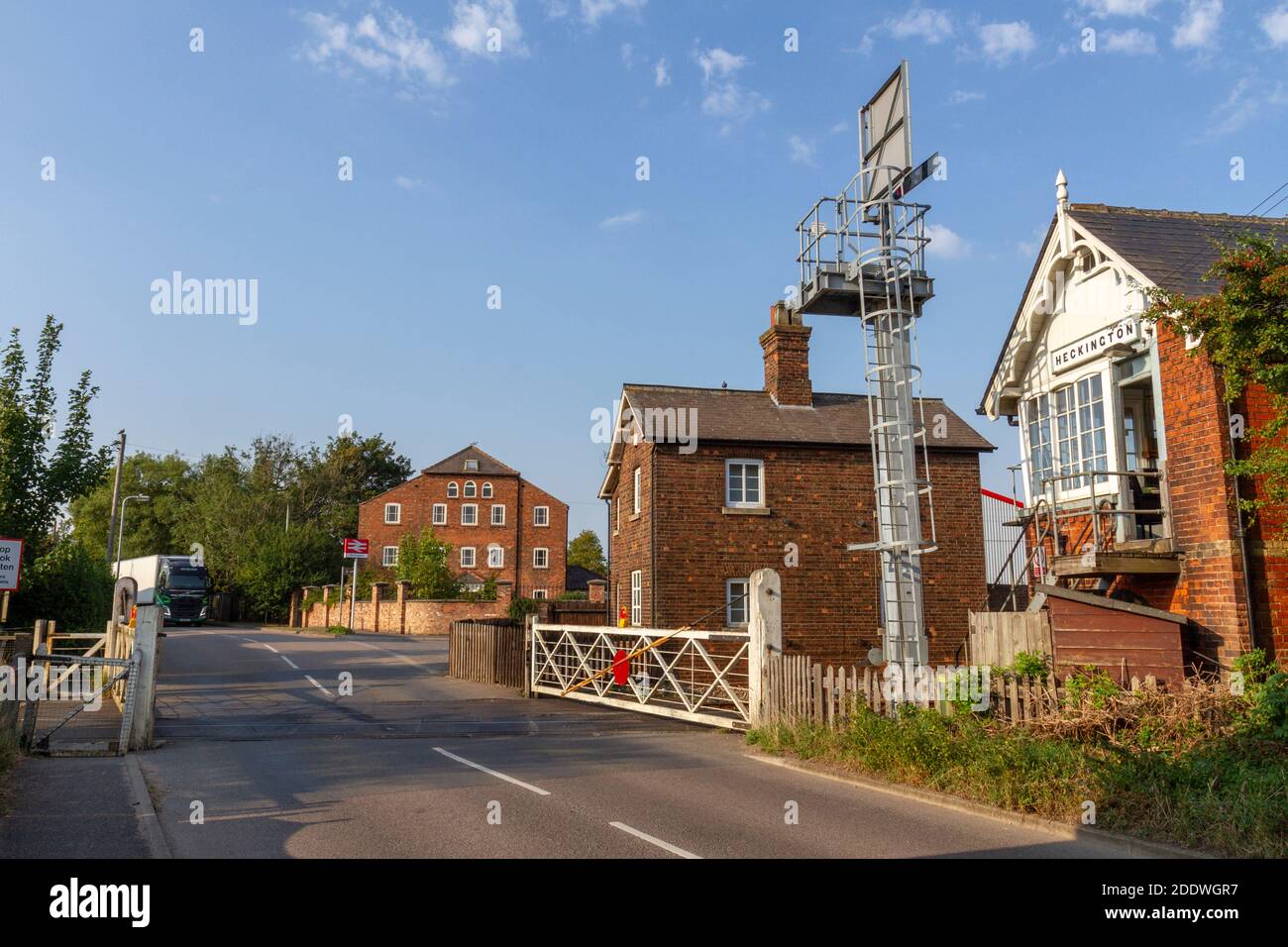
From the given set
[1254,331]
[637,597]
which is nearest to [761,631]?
[1254,331]

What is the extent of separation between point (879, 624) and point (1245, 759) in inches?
538

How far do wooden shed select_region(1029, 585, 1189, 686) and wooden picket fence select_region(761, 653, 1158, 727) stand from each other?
1.73 feet

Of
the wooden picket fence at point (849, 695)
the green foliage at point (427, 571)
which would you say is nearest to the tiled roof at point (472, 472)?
the green foliage at point (427, 571)

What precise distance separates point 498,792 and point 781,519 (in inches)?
565

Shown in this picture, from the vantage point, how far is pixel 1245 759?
905cm

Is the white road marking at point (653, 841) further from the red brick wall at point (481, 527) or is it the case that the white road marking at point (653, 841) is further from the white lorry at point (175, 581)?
the red brick wall at point (481, 527)

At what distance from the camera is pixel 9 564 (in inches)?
598

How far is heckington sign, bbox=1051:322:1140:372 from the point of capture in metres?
13.7

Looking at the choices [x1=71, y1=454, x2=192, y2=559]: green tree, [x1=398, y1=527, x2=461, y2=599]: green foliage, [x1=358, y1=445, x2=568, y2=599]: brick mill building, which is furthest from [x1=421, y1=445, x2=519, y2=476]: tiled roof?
[x1=71, y1=454, x2=192, y2=559]: green tree

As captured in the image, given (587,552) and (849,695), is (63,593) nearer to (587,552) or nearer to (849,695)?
(849,695)

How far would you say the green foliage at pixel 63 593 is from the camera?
78.6 ft

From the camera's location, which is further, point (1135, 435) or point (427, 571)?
point (427, 571)
